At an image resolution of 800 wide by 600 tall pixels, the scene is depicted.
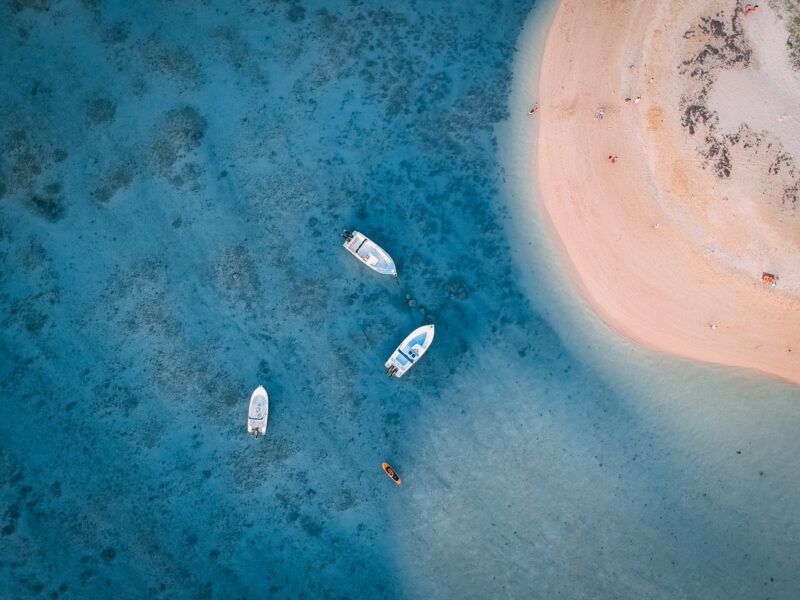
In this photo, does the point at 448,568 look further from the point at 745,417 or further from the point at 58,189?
the point at 58,189

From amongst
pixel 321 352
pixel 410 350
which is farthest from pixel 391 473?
pixel 321 352

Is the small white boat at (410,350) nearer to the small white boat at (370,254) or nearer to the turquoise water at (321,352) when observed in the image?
the turquoise water at (321,352)

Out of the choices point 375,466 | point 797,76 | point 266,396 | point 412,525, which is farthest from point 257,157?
point 797,76

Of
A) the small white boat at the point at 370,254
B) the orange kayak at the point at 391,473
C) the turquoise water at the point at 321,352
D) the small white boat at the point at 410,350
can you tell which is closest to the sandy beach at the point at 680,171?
the turquoise water at the point at 321,352

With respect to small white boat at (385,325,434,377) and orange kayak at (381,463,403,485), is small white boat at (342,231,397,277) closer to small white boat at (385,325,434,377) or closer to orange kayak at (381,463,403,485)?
small white boat at (385,325,434,377)

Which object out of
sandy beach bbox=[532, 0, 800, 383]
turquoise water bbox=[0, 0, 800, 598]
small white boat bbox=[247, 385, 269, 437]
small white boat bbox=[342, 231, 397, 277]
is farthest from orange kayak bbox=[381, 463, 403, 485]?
sandy beach bbox=[532, 0, 800, 383]
